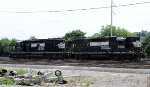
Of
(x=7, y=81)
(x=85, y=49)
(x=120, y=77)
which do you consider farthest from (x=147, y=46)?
(x=7, y=81)

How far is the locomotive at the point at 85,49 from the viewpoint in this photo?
39250 mm

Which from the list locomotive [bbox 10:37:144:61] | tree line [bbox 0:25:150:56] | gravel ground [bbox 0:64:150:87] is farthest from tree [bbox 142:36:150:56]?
gravel ground [bbox 0:64:150:87]

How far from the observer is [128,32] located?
95938mm

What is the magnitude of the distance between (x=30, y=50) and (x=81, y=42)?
830cm

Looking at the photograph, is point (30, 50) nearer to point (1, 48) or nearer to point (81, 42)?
point (81, 42)

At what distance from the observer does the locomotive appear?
39.2m

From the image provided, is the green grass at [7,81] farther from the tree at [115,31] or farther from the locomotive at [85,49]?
the tree at [115,31]

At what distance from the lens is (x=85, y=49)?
144ft

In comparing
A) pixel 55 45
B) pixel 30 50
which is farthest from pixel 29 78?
pixel 30 50

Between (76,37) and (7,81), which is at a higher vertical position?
(76,37)

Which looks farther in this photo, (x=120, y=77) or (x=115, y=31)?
(x=115, y=31)

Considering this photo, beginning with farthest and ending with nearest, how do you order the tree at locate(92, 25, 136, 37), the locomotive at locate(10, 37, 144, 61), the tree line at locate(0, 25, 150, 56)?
the tree at locate(92, 25, 136, 37) < the tree line at locate(0, 25, 150, 56) < the locomotive at locate(10, 37, 144, 61)

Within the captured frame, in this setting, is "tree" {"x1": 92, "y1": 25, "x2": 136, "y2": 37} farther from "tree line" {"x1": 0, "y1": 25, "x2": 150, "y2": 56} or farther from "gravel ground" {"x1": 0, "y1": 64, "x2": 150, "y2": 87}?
"gravel ground" {"x1": 0, "y1": 64, "x2": 150, "y2": 87}

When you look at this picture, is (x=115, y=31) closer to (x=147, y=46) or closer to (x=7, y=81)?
(x=147, y=46)
